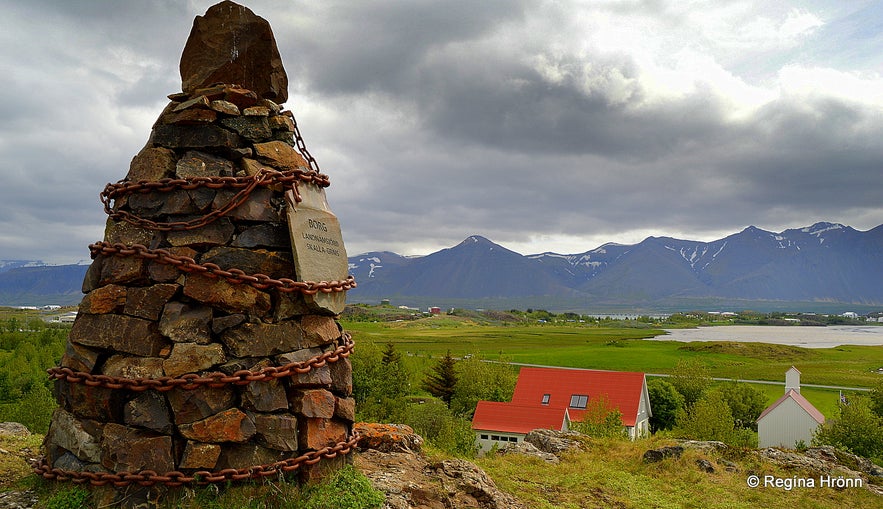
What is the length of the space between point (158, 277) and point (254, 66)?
343 centimetres

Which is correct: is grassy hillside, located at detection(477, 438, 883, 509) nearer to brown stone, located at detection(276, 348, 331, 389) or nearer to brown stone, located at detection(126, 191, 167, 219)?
brown stone, located at detection(276, 348, 331, 389)

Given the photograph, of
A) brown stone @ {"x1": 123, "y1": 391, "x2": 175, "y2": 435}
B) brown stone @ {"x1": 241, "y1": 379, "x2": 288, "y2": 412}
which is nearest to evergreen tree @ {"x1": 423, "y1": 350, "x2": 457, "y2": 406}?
brown stone @ {"x1": 241, "y1": 379, "x2": 288, "y2": 412}

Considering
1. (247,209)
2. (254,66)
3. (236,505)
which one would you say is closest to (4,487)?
(236,505)

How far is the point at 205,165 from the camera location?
7551 mm

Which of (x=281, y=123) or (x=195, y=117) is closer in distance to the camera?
(x=195, y=117)

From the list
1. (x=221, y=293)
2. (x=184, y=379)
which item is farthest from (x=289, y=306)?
(x=184, y=379)

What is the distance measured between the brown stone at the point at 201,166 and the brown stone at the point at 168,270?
3.15ft

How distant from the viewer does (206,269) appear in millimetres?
6977

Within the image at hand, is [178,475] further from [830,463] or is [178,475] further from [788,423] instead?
[788,423]

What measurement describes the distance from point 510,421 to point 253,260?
38595 millimetres

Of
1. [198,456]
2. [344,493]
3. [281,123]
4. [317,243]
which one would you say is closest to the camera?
[198,456]

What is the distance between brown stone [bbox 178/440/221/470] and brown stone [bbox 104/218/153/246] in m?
2.48

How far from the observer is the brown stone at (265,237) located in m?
7.38

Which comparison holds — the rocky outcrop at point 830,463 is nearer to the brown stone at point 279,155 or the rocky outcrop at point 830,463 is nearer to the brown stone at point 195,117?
the brown stone at point 279,155
